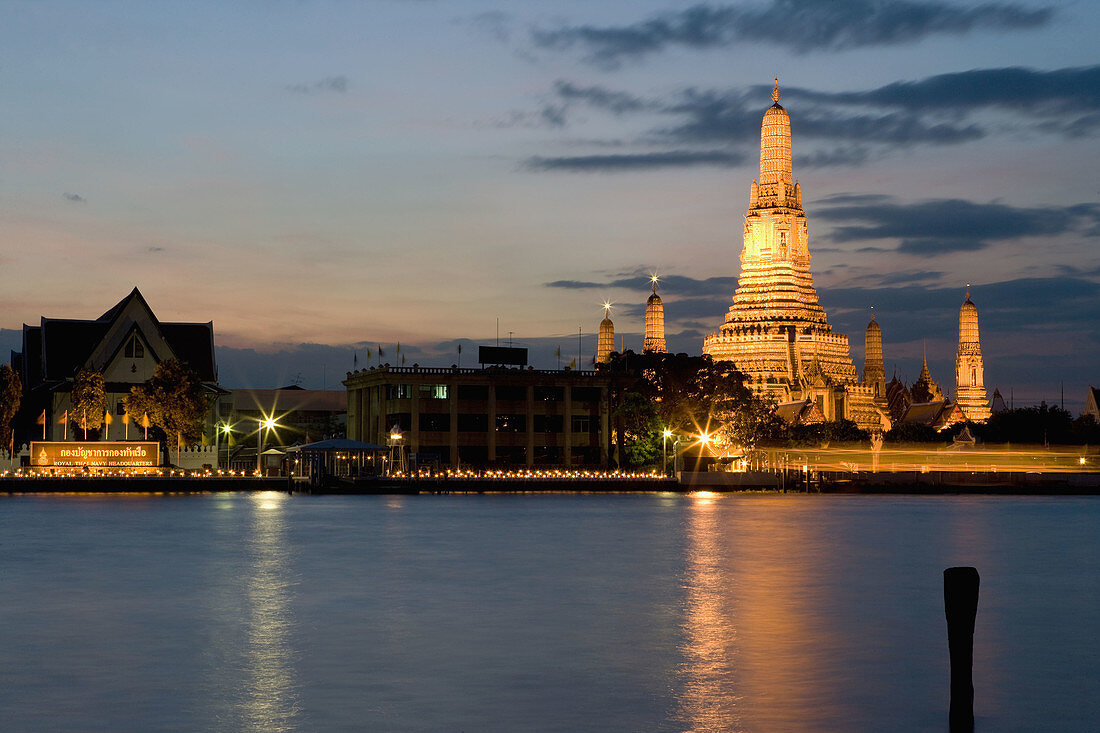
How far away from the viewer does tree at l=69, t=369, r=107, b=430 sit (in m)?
103

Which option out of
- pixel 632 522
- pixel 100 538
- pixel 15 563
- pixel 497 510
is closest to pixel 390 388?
pixel 497 510

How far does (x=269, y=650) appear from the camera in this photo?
88.6 feet

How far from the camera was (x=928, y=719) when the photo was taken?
2078cm

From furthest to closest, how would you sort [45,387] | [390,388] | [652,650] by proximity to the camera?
1. [390,388]
2. [45,387]
3. [652,650]

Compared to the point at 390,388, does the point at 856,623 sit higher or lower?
lower

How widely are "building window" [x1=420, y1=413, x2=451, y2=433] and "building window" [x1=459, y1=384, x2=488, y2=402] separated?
233 centimetres

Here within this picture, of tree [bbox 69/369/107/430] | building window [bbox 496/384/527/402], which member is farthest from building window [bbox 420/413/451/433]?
tree [bbox 69/369/107/430]

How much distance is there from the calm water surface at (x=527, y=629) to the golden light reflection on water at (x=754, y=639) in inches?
3.7

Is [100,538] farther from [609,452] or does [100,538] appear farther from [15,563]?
[609,452]

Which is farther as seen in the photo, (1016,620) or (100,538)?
(100,538)

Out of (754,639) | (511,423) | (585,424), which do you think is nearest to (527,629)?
(754,639)

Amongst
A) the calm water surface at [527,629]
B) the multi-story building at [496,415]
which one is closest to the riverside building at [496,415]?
the multi-story building at [496,415]

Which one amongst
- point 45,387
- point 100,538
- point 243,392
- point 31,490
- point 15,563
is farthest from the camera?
point 243,392

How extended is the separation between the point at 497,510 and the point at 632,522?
15414 millimetres
